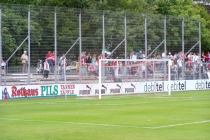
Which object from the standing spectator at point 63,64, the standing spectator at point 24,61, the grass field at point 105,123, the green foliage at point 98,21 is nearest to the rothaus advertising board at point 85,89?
the standing spectator at point 63,64

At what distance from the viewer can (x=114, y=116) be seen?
21125 millimetres

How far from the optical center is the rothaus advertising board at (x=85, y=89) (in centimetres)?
3191

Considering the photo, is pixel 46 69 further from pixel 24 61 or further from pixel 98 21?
pixel 98 21

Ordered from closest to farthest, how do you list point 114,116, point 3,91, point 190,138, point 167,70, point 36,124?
1. point 190,138
2. point 36,124
3. point 114,116
4. point 3,91
5. point 167,70

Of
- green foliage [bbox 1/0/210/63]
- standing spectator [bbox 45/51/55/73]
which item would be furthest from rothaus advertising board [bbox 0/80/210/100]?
green foliage [bbox 1/0/210/63]

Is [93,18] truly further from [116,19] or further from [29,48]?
[29,48]

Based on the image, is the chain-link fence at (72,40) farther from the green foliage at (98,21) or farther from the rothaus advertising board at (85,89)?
the rothaus advertising board at (85,89)

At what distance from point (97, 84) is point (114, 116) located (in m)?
13.9

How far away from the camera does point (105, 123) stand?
61.4 feet

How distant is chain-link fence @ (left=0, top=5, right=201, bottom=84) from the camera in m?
32.1

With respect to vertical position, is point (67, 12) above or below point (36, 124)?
above

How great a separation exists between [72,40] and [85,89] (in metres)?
2.70

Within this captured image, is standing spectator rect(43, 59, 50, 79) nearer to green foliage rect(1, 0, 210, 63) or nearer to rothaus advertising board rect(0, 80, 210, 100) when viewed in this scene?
rothaus advertising board rect(0, 80, 210, 100)

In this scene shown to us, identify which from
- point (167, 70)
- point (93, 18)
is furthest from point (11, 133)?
point (167, 70)
